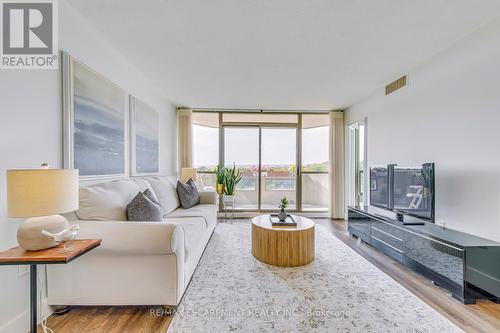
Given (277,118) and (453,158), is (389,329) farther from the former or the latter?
(277,118)

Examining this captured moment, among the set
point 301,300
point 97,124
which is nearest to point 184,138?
point 97,124

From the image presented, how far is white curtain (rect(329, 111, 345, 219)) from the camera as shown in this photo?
5086mm

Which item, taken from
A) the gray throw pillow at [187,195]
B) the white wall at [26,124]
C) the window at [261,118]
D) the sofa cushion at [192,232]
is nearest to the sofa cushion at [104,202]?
the white wall at [26,124]

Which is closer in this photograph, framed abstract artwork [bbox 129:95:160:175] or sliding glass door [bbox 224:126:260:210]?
framed abstract artwork [bbox 129:95:160:175]

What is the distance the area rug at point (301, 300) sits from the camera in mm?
1661

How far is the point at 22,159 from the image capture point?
1577 mm

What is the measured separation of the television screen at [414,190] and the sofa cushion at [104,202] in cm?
324

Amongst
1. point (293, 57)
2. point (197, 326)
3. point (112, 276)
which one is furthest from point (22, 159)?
point (293, 57)

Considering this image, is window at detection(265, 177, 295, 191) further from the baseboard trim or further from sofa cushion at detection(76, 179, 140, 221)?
the baseboard trim

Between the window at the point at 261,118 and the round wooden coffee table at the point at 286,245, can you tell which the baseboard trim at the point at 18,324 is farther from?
the window at the point at 261,118

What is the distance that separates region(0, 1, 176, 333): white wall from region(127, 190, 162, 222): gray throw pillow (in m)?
0.69

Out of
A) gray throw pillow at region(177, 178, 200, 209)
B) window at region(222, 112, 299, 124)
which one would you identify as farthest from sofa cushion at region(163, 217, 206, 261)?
window at region(222, 112, 299, 124)

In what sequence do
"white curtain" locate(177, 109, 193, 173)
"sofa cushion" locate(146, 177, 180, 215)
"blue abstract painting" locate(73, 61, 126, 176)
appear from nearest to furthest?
1. "blue abstract painting" locate(73, 61, 126, 176)
2. "sofa cushion" locate(146, 177, 180, 215)
3. "white curtain" locate(177, 109, 193, 173)

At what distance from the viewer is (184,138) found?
4980 mm
